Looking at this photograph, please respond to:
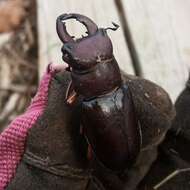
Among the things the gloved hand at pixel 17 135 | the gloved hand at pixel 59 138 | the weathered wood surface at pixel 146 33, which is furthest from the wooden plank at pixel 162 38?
the gloved hand at pixel 17 135

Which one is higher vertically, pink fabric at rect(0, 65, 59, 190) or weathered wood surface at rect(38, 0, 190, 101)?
pink fabric at rect(0, 65, 59, 190)

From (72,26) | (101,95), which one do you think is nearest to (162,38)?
(72,26)

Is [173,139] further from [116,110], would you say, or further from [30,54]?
[30,54]

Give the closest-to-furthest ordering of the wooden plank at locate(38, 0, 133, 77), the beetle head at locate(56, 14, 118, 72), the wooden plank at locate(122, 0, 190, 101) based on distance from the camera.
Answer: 1. the beetle head at locate(56, 14, 118, 72)
2. the wooden plank at locate(122, 0, 190, 101)
3. the wooden plank at locate(38, 0, 133, 77)

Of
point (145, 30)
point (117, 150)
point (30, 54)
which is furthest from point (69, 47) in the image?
point (30, 54)

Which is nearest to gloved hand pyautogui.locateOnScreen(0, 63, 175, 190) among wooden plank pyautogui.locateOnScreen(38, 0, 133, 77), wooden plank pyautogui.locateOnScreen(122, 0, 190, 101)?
wooden plank pyautogui.locateOnScreen(122, 0, 190, 101)

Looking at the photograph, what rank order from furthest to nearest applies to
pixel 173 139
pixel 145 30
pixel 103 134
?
pixel 145 30 → pixel 173 139 → pixel 103 134

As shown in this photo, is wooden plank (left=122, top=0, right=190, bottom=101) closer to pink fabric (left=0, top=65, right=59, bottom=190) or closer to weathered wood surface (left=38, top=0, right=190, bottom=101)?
weathered wood surface (left=38, top=0, right=190, bottom=101)
